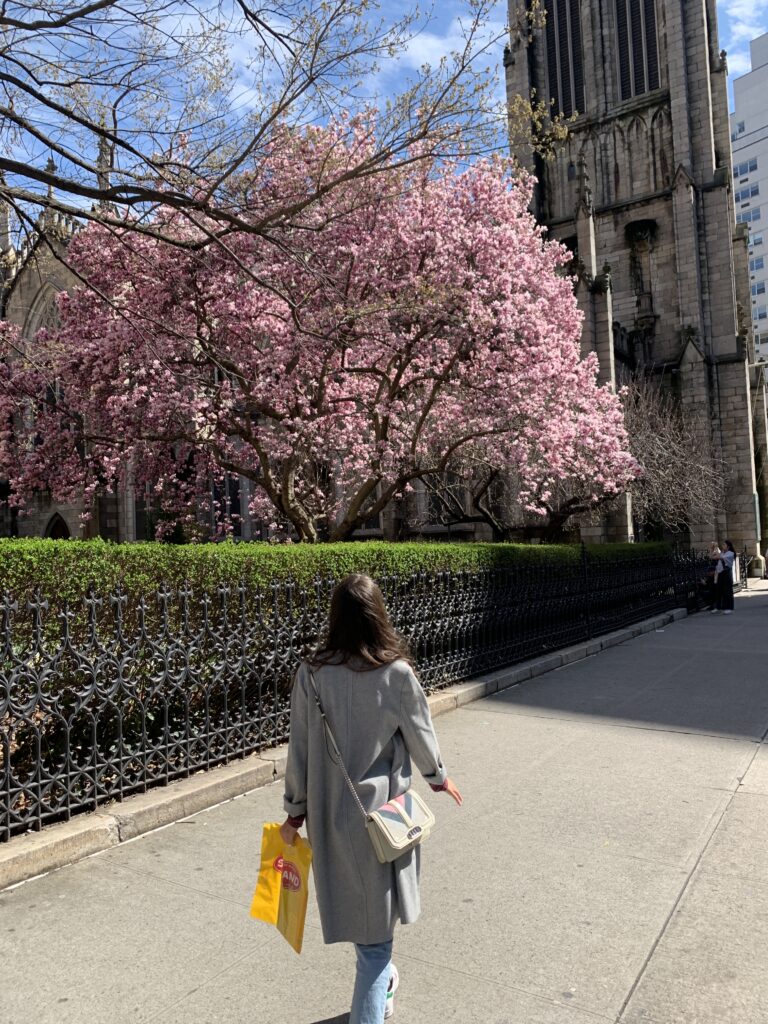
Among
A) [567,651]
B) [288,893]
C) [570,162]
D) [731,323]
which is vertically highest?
[570,162]

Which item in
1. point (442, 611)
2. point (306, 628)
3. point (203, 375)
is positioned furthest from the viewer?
point (203, 375)

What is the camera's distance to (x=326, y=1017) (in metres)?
2.77

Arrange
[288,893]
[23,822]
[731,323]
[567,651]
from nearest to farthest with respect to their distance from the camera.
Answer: [288,893]
[23,822]
[567,651]
[731,323]

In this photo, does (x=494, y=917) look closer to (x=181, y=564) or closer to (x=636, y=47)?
(x=181, y=564)

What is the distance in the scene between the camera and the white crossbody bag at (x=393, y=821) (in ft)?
7.93

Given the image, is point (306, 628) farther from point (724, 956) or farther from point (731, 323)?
point (731, 323)

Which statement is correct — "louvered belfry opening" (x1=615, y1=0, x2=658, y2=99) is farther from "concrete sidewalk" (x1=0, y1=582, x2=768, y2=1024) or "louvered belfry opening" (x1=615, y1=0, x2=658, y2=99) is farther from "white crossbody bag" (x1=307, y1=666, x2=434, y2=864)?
"white crossbody bag" (x1=307, y1=666, x2=434, y2=864)

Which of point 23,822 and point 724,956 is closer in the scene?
point 724,956

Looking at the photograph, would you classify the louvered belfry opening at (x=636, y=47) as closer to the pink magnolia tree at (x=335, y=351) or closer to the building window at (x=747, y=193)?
the pink magnolia tree at (x=335, y=351)

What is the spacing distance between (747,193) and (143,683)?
348 ft

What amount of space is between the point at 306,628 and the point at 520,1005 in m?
4.00

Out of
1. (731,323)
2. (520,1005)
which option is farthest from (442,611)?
(731,323)

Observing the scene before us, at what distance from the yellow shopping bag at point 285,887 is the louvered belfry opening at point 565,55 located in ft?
136

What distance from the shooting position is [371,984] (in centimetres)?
249
